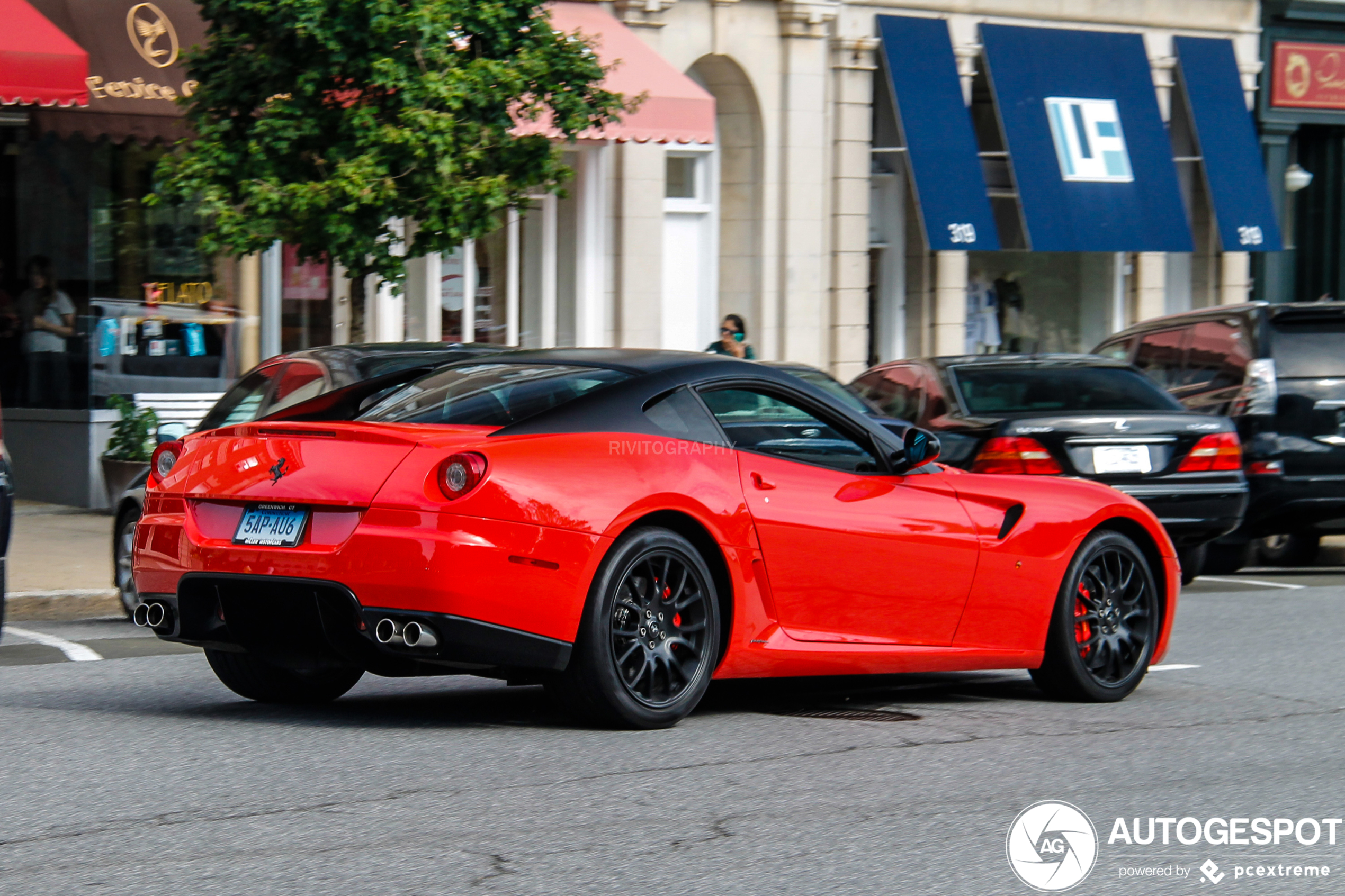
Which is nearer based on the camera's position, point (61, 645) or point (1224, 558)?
point (61, 645)

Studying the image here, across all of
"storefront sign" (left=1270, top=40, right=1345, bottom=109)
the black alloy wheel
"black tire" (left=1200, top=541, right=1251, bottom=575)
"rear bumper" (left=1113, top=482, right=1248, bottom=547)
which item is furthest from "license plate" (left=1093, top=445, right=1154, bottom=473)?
"storefront sign" (left=1270, top=40, right=1345, bottom=109)

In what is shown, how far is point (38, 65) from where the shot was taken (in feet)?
46.4

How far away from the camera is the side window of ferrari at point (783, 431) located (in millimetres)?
6809

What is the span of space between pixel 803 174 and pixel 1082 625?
1471 cm

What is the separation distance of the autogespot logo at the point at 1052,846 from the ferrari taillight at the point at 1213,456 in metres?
6.34

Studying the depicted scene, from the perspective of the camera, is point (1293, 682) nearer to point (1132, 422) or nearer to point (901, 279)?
point (1132, 422)

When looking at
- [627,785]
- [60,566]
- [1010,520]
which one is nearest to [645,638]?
[627,785]

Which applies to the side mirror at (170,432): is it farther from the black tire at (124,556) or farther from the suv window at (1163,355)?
the suv window at (1163,355)

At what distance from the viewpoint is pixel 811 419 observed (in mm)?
7035

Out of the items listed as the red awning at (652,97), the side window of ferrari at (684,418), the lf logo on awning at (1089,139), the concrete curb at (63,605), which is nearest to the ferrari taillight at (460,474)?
the side window of ferrari at (684,418)

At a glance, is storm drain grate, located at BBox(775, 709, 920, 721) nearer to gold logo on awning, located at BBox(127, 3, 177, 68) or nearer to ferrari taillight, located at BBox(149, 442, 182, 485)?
ferrari taillight, located at BBox(149, 442, 182, 485)

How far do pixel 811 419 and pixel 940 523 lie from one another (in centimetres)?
67

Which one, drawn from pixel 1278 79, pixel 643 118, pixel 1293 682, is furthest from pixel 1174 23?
pixel 1293 682

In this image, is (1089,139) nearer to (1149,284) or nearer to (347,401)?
(1149,284)
